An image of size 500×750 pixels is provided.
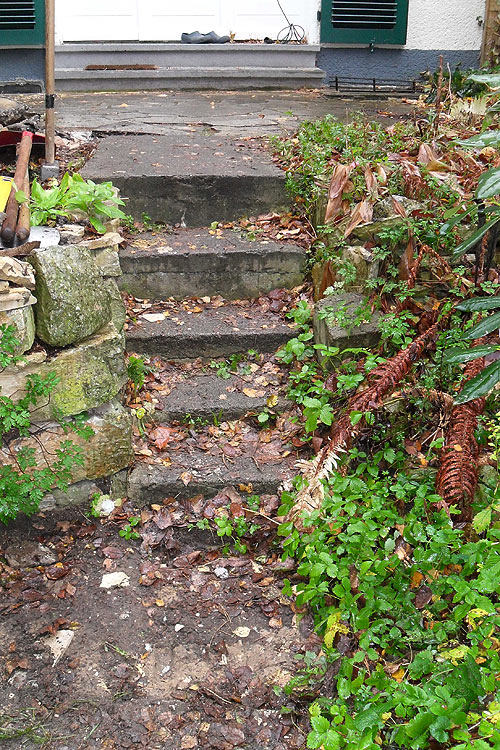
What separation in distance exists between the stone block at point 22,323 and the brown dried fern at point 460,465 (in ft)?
5.53

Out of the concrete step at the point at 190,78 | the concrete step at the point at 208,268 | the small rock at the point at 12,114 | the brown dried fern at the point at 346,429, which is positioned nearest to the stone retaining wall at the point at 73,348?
the concrete step at the point at 208,268

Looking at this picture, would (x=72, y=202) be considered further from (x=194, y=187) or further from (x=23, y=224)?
(x=194, y=187)

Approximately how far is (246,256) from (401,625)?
229cm

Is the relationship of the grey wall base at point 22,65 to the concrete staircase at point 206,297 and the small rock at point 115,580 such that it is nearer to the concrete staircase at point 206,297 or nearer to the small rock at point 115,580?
the concrete staircase at point 206,297

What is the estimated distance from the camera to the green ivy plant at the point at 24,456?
111 inches

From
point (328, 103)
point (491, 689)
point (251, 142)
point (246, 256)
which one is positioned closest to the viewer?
point (491, 689)

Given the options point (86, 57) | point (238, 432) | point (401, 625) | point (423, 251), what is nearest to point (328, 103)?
point (86, 57)

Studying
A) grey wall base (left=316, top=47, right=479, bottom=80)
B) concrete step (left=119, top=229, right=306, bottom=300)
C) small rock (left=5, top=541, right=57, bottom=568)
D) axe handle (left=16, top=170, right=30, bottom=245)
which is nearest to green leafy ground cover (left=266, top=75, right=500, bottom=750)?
concrete step (left=119, top=229, right=306, bottom=300)

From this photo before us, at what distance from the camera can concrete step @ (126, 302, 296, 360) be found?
378cm

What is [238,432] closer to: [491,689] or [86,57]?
[491,689]

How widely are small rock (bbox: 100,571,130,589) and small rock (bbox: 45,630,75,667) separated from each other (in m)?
0.25

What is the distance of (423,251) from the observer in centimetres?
350

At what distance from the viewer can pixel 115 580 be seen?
9.71 ft

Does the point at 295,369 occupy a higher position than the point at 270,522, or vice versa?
the point at 295,369
